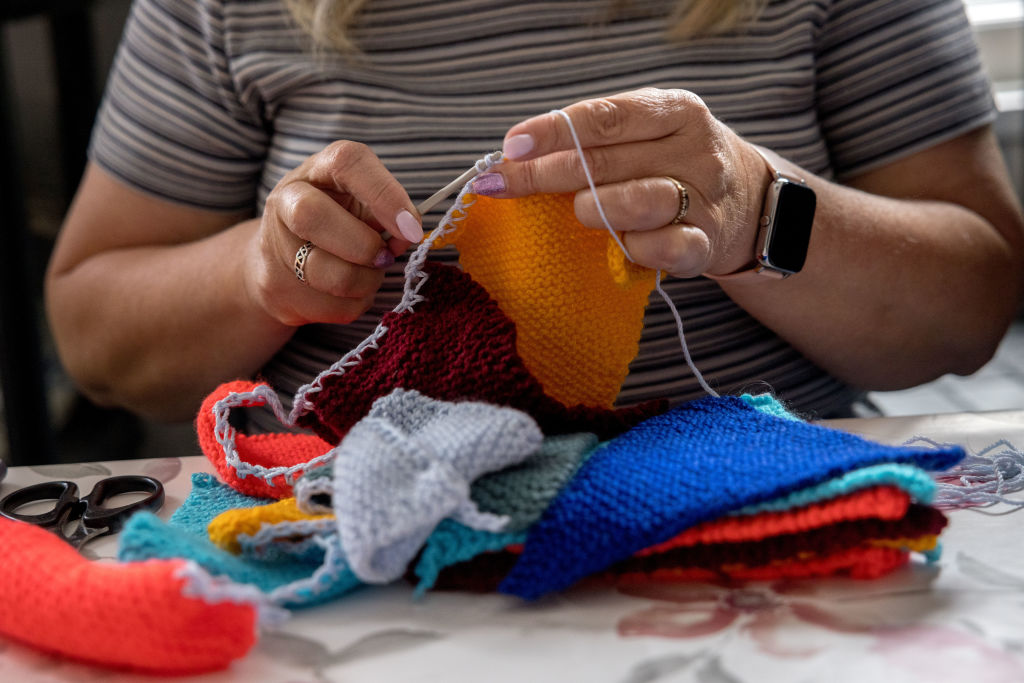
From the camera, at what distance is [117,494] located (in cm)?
60

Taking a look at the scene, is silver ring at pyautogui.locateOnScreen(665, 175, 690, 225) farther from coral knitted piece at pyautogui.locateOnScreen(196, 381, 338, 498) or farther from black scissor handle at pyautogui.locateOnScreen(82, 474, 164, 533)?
black scissor handle at pyautogui.locateOnScreen(82, 474, 164, 533)

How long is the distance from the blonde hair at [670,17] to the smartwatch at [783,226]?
0.19 meters

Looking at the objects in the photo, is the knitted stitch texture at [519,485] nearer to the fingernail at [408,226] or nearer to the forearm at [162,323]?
the fingernail at [408,226]

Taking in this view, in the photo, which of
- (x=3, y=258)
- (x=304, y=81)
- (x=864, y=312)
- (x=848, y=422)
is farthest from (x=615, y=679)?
(x=3, y=258)

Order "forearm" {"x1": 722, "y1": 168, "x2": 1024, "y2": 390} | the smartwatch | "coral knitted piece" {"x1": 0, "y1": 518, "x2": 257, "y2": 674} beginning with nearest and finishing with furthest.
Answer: "coral knitted piece" {"x1": 0, "y1": 518, "x2": 257, "y2": 674}, the smartwatch, "forearm" {"x1": 722, "y1": 168, "x2": 1024, "y2": 390}

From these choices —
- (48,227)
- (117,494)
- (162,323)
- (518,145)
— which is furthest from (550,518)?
(48,227)

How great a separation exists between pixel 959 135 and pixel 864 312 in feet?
0.68

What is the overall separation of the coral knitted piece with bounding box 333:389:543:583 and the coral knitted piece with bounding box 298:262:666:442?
1.7 inches

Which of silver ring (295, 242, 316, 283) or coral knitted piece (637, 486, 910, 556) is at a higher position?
silver ring (295, 242, 316, 283)

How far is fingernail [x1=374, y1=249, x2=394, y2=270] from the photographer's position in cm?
63

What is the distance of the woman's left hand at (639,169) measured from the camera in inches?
21.2

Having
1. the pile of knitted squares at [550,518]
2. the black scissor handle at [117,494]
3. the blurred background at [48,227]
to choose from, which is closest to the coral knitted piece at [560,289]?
the pile of knitted squares at [550,518]

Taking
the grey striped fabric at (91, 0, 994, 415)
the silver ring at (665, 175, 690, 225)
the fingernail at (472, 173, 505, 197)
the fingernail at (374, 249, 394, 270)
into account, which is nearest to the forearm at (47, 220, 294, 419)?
the grey striped fabric at (91, 0, 994, 415)

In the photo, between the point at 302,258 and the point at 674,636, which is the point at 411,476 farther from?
the point at 302,258
